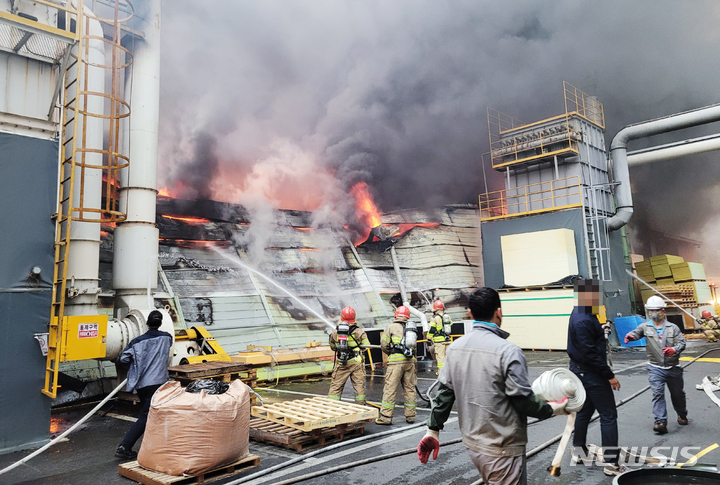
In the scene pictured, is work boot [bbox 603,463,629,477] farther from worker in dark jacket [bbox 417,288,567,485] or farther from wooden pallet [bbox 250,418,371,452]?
wooden pallet [bbox 250,418,371,452]

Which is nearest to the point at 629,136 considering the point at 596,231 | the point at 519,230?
the point at 596,231

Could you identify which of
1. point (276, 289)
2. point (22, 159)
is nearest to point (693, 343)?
point (276, 289)

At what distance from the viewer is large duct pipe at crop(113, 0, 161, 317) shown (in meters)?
8.40

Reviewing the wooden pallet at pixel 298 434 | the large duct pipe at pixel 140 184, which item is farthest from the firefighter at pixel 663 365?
the large duct pipe at pixel 140 184

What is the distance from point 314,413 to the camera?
5.50m

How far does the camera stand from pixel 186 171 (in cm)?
1512

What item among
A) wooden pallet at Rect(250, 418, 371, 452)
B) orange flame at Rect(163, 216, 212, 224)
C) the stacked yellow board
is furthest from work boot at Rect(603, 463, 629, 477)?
the stacked yellow board

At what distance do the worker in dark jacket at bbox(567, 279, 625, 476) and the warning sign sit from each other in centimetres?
588

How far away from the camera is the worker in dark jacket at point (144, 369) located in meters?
4.91

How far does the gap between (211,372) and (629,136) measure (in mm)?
17914

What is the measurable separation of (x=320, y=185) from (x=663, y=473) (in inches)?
634

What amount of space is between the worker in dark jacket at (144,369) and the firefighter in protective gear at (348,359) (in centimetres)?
240

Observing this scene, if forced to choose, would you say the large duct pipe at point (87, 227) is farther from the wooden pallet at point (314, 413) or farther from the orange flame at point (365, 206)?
the orange flame at point (365, 206)

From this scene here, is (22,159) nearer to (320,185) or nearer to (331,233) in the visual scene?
(331,233)
